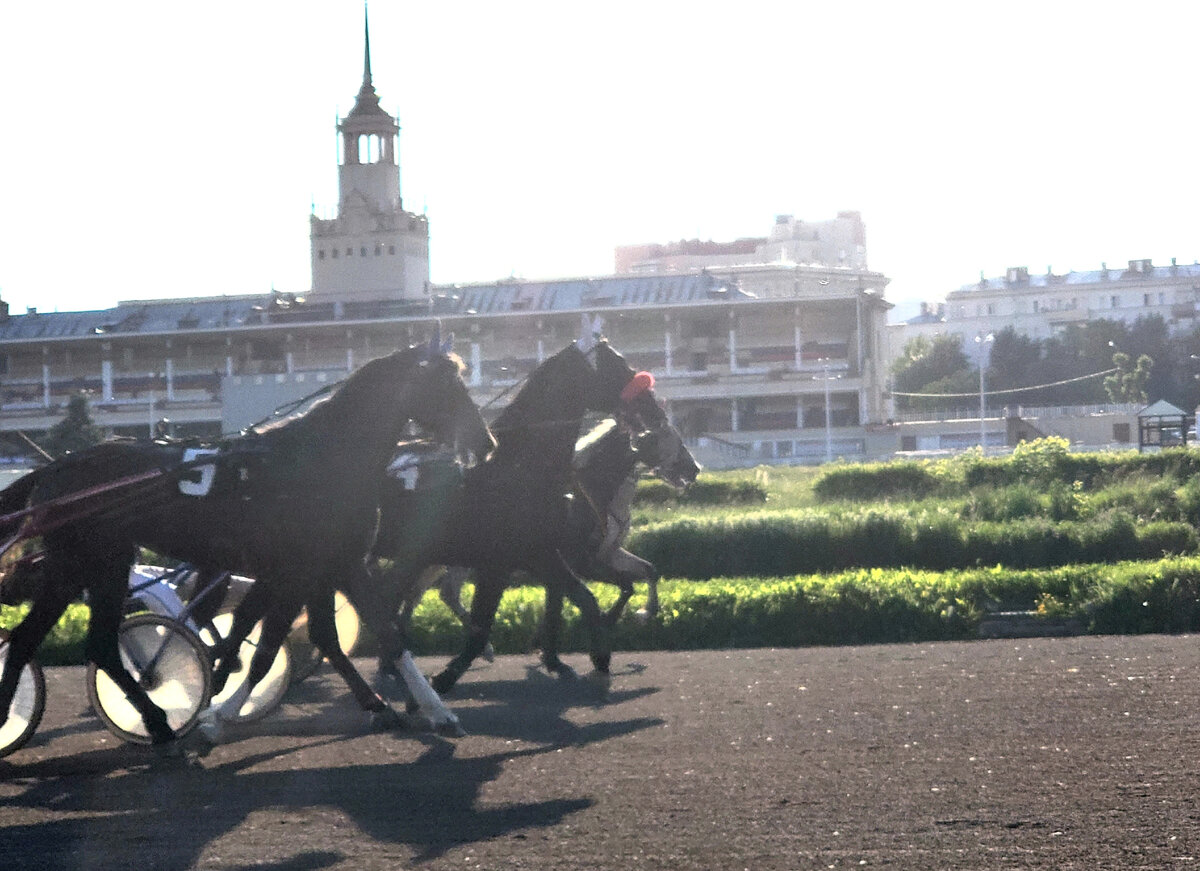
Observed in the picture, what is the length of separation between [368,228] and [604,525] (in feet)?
192

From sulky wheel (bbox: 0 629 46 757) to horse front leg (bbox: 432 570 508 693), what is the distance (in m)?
2.17

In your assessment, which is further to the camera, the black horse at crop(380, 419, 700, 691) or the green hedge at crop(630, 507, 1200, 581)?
the green hedge at crop(630, 507, 1200, 581)

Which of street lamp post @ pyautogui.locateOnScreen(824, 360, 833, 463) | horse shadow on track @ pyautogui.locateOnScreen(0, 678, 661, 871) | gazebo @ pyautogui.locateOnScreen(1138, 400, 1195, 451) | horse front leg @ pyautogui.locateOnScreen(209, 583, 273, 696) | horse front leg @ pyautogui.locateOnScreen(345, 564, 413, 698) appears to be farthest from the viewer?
street lamp post @ pyautogui.locateOnScreen(824, 360, 833, 463)

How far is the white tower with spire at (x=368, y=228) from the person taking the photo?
68000mm

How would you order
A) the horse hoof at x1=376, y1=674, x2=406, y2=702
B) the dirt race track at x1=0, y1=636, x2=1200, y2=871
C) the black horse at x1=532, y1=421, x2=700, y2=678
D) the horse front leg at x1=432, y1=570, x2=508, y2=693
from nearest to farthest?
the dirt race track at x1=0, y1=636, x2=1200, y2=871, the horse front leg at x1=432, y1=570, x2=508, y2=693, the horse hoof at x1=376, y1=674, x2=406, y2=702, the black horse at x1=532, y1=421, x2=700, y2=678

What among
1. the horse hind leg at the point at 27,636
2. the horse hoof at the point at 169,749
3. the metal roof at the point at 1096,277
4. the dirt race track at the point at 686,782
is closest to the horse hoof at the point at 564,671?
the dirt race track at the point at 686,782

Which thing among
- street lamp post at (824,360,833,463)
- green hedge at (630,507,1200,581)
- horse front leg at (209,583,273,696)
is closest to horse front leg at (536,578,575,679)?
horse front leg at (209,583,273,696)

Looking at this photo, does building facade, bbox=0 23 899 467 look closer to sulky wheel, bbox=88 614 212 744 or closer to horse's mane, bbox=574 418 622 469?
horse's mane, bbox=574 418 622 469

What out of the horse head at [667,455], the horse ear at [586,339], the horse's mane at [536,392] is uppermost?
the horse ear at [586,339]

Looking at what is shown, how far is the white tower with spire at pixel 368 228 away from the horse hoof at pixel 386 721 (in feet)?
196

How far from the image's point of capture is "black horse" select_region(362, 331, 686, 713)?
9.61 metres

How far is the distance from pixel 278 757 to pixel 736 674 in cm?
332

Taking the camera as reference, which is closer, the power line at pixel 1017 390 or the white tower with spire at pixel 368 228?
the white tower with spire at pixel 368 228

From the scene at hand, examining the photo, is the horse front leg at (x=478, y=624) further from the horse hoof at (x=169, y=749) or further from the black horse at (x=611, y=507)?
the horse hoof at (x=169, y=749)
